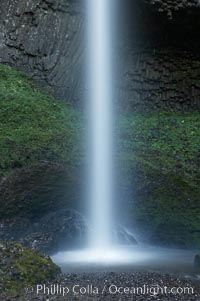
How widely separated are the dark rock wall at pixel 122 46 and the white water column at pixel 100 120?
0.46 meters

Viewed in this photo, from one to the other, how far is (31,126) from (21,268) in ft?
21.9

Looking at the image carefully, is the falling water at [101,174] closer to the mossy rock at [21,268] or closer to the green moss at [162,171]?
the green moss at [162,171]

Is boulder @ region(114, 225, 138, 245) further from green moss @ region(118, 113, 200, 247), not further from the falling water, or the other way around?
green moss @ region(118, 113, 200, 247)

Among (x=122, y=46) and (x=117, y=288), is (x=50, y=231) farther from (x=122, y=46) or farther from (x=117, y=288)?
(x=122, y=46)

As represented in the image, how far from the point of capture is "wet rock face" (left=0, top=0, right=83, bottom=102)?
49.3 ft

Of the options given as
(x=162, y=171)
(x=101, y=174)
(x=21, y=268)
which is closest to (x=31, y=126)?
(x=101, y=174)

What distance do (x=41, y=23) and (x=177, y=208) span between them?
27.7ft

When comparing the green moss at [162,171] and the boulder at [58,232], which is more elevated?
the green moss at [162,171]

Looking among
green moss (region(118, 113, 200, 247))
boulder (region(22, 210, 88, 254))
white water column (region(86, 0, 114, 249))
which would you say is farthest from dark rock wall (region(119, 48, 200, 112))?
boulder (region(22, 210, 88, 254))

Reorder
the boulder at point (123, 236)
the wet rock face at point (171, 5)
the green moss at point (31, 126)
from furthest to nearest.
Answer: the wet rock face at point (171, 5)
the green moss at point (31, 126)
the boulder at point (123, 236)

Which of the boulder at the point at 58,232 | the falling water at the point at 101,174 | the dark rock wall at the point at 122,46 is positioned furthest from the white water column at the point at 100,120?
the dark rock wall at the point at 122,46

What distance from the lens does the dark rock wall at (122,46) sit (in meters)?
15.0

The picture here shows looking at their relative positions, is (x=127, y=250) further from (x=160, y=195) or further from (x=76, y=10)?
(x=76, y=10)

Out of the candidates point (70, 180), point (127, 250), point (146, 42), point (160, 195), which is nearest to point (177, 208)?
point (160, 195)
